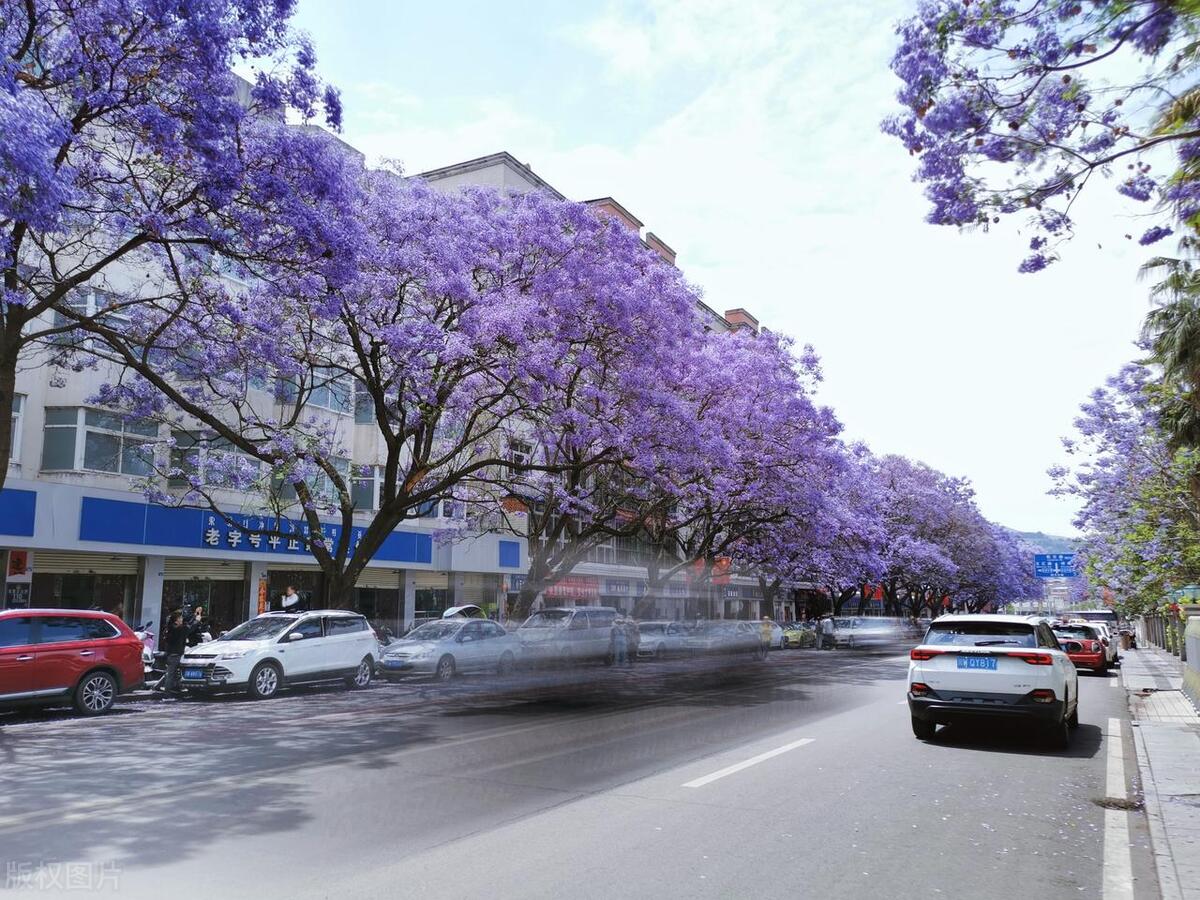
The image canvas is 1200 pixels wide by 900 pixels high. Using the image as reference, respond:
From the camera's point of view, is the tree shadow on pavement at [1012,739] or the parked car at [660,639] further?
the parked car at [660,639]

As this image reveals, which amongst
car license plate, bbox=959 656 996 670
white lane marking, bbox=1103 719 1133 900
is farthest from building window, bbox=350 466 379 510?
white lane marking, bbox=1103 719 1133 900

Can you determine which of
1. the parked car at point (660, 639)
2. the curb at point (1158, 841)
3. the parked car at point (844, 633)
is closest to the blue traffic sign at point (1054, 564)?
the parked car at point (844, 633)

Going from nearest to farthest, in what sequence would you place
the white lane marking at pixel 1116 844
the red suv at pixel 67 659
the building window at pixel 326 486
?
the white lane marking at pixel 1116 844, the red suv at pixel 67 659, the building window at pixel 326 486

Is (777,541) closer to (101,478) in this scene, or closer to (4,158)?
(101,478)

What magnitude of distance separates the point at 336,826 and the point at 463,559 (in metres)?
29.0

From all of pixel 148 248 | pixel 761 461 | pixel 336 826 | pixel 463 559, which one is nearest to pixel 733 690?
pixel 761 461

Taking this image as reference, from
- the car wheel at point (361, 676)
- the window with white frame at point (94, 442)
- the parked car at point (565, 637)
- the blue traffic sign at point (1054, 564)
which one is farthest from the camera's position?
the blue traffic sign at point (1054, 564)

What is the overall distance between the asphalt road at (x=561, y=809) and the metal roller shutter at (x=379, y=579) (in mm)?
18371

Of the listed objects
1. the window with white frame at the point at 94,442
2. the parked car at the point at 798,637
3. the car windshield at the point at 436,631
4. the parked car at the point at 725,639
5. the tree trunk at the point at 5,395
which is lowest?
the parked car at the point at 798,637

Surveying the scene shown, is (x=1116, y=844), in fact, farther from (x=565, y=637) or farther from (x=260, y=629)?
(x=565, y=637)

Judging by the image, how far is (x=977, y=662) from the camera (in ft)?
33.4

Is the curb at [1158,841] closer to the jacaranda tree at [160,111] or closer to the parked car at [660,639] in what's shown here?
the jacaranda tree at [160,111]

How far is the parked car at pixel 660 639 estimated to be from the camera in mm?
29734

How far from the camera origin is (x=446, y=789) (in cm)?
761
